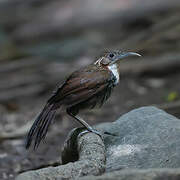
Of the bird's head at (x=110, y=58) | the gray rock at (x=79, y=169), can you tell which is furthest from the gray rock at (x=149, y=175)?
the bird's head at (x=110, y=58)

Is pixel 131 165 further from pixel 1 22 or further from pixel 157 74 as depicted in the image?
pixel 1 22

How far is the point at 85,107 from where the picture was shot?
486 centimetres

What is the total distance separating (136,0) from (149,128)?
7964 millimetres

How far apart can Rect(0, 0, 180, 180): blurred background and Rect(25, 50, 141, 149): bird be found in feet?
5.42

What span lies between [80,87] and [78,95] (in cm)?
8

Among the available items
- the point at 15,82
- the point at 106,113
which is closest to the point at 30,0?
the point at 15,82

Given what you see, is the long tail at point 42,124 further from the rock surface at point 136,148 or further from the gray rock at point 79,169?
the gray rock at point 79,169

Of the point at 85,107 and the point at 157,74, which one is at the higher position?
the point at 157,74

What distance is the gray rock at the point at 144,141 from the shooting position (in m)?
3.96

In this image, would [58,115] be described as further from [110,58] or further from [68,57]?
[68,57]

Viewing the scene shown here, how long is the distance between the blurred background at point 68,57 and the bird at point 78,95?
5.42ft

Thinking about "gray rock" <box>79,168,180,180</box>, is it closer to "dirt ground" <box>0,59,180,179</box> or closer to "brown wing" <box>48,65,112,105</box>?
"brown wing" <box>48,65,112,105</box>

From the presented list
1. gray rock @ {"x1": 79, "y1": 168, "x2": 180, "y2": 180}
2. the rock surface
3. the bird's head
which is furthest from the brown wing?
gray rock @ {"x1": 79, "y1": 168, "x2": 180, "y2": 180}

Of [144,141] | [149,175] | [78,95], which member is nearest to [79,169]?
[149,175]
